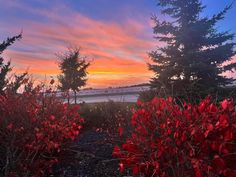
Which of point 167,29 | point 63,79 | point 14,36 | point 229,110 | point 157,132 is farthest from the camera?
point 63,79

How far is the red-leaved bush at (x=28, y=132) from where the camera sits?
9.16 metres

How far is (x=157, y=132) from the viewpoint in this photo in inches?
301

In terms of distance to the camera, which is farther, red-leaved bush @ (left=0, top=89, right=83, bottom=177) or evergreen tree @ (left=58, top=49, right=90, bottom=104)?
evergreen tree @ (left=58, top=49, right=90, bottom=104)

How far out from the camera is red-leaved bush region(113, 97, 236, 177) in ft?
21.6

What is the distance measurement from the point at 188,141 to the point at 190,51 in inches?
619

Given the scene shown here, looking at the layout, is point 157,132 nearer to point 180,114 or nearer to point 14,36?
point 180,114

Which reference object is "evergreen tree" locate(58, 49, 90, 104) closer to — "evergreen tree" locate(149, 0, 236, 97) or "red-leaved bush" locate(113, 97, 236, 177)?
"evergreen tree" locate(149, 0, 236, 97)

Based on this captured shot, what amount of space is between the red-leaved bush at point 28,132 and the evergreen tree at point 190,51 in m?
11.6

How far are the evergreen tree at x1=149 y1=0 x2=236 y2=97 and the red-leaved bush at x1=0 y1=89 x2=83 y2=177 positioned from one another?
38.0 ft

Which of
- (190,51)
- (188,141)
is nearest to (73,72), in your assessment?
(190,51)

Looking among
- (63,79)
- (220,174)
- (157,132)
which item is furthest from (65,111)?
(63,79)

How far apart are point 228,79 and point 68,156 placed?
45.9ft

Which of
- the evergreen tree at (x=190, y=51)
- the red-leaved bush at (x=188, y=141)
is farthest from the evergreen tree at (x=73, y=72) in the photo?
the red-leaved bush at (x=188, y=141)

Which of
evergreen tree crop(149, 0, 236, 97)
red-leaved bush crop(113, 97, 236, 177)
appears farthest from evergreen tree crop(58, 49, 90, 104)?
red-leaved bush crop(113, 97, 236, 177)
